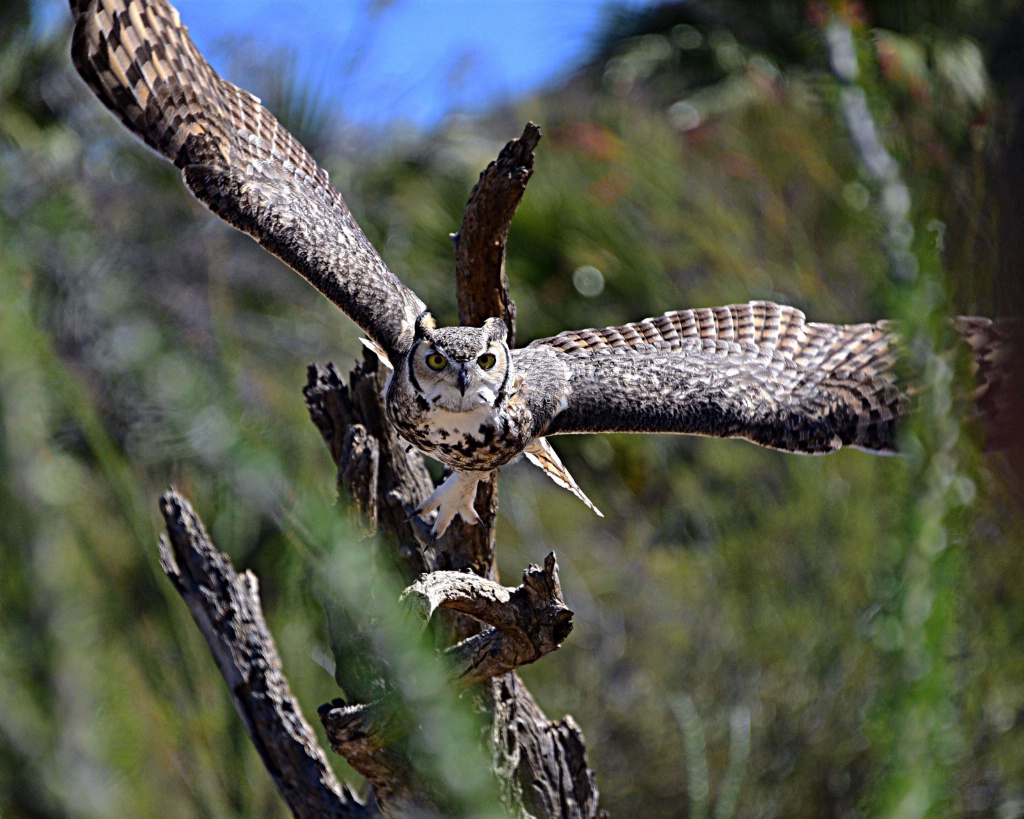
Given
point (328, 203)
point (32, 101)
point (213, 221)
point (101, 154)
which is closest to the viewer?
point (328, 203)

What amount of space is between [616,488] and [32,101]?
3744mm

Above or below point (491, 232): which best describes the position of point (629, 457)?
below

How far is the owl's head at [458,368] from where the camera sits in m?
2.65

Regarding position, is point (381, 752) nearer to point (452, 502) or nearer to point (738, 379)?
point (452, 502)

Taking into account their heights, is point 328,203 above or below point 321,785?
above

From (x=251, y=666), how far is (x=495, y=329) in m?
1.19

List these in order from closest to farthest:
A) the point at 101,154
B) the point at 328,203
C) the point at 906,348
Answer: the point at 906,348
the point at 328,203
the point at 101,154

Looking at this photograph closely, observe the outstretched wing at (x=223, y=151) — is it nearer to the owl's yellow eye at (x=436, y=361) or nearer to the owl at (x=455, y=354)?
the owl at (x=455, y=354)

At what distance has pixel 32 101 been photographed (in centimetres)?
508

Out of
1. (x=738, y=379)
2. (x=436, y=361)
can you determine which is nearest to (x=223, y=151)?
(x=436, y=361)

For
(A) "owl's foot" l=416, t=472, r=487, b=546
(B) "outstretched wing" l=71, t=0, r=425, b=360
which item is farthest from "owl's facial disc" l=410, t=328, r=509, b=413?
(A) "owl's foot" l=416, t=472, r=487, b=546

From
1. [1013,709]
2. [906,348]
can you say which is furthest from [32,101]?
[906,348]

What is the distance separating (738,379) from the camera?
9.96 ft

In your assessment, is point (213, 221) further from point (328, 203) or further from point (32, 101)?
point (328, 203)
